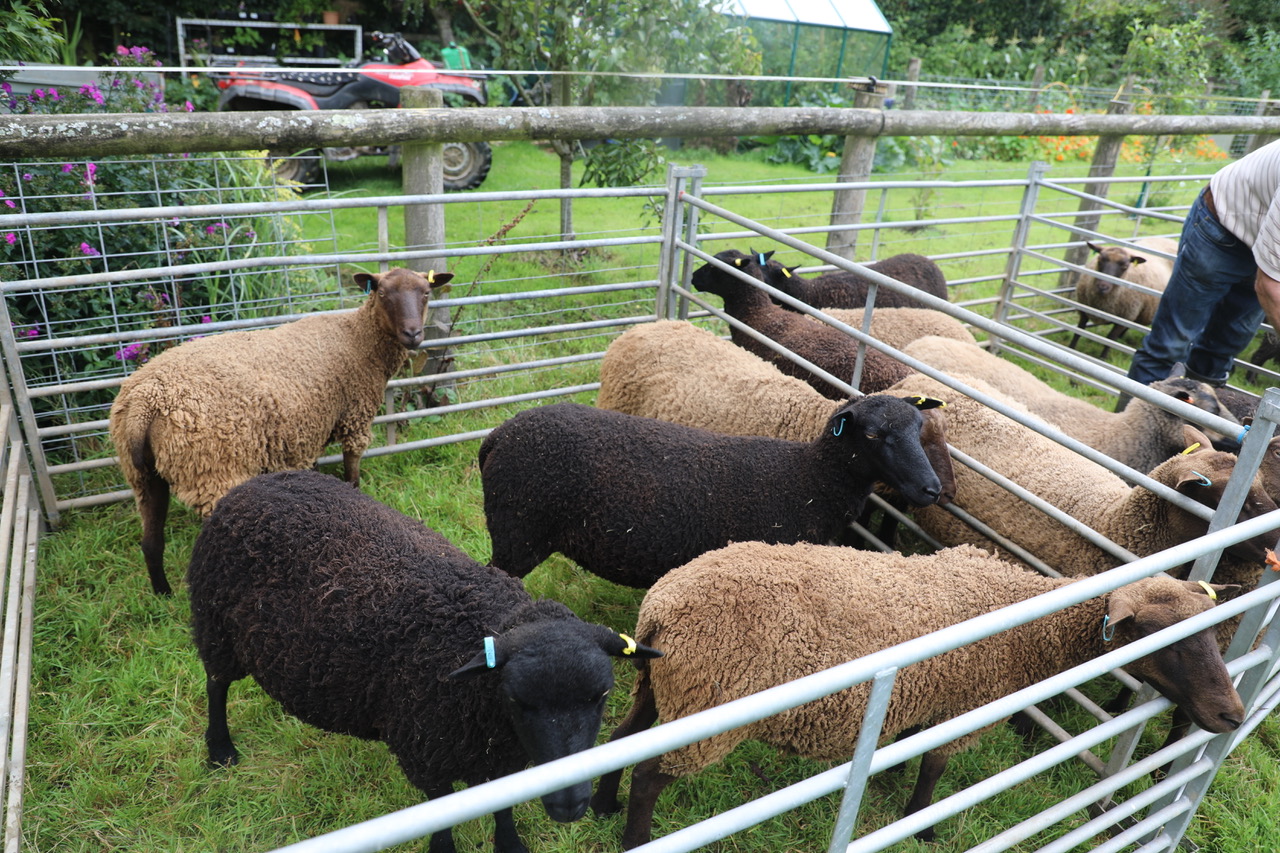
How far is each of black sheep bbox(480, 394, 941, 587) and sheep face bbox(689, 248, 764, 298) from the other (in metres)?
2.28

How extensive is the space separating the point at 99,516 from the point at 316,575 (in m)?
2.47

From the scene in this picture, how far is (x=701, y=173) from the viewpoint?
5.24 m

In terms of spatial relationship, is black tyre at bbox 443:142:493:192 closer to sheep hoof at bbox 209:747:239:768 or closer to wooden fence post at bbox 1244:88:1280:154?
sheep hoof at bbox 209:747:239:768

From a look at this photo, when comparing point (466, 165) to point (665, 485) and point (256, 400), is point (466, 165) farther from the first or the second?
point (665, 485)

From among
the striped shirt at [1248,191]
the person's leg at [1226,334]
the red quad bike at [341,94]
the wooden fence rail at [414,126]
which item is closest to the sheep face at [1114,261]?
the wooden fence rail at [414,126]

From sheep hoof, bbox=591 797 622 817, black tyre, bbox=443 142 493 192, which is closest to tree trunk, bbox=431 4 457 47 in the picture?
black tyre, bbox=443 142 493 192

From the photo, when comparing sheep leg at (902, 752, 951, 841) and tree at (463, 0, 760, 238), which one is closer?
sheep leg at (902, 752, 951, 841)

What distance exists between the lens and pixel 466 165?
34.5 ft

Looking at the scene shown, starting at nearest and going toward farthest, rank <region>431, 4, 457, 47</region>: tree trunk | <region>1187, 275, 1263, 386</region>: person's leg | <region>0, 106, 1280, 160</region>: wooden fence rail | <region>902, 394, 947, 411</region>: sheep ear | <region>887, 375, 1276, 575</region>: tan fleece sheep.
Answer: <region>887, 375, 1276, 575</region>: tan fleece sheep < <region>902, 394, 947, 411</region>: sheep ear < <region>0, 106, 1280, 160</region>: wooden fence rail < <region>1187, 275, 1263, 386</region>: person's leg < <region>431, 4, 457, 47</region>: tree trunk

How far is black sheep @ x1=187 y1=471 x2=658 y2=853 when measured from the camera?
7.09ft

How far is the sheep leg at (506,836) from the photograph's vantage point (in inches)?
104

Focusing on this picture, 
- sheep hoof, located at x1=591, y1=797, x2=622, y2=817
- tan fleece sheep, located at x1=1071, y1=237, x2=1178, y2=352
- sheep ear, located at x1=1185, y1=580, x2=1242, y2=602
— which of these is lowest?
sheep hoof, located at x1=591, y1=797, x2=622, y2=817

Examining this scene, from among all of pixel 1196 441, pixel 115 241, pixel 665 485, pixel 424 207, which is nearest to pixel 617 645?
pixel 665 485

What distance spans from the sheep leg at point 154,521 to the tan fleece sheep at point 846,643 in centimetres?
243
